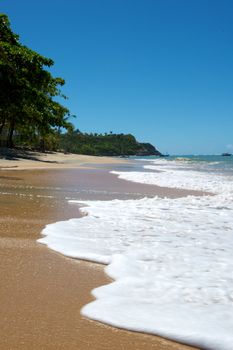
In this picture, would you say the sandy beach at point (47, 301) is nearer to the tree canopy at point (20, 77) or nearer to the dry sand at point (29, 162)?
the dry sand at point (29, 162)

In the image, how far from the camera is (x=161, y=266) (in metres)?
3.63

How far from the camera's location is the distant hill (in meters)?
137

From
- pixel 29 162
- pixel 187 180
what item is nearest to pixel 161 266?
pixel 187 180

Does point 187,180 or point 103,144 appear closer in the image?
point 187,180

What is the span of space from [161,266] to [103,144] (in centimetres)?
15671

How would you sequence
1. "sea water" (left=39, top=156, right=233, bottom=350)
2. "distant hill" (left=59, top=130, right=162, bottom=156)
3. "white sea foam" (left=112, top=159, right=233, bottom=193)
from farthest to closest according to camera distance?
"distant hill" (left=59, top=130, right=162, bottom=156) → "white sea foam" (left=112, top=159, right=233, bottom=193) → "sea water" (left=39, top=156, right=233, bottom=350)

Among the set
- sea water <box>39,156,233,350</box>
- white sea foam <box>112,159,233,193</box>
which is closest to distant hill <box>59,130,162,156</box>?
white sea foam <box>112,159,233,193</box>

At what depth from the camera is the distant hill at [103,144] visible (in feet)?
449

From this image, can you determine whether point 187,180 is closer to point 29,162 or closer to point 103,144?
point 29,162

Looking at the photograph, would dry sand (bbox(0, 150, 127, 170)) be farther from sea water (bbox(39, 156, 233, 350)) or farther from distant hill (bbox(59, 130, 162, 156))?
distant hill (bbox(59, 130, 162, 156))

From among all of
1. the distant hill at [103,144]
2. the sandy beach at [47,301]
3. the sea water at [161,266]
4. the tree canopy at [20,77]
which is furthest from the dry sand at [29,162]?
the distant hill at [103,144]

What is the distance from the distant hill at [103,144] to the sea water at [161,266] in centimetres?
11756

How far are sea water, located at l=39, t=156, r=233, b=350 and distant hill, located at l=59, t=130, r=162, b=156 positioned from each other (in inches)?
4628

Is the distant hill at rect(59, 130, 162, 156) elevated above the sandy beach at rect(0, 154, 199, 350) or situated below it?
above
